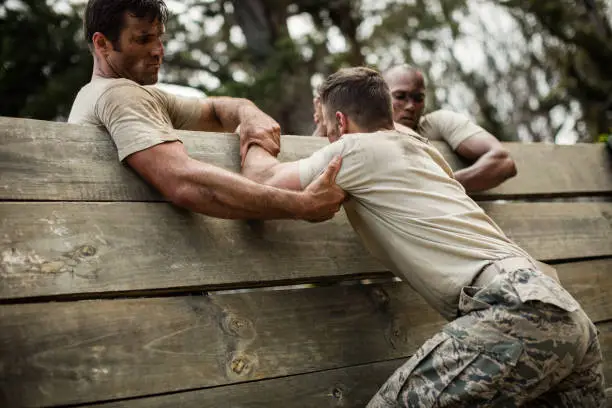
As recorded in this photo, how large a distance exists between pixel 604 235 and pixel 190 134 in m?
2.23

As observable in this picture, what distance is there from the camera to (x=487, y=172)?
3.03m

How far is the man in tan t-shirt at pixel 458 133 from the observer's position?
120 inches

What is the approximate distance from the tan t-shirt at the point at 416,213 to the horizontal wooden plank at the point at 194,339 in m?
0.32

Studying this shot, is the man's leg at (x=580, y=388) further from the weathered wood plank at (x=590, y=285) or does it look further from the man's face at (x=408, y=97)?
the man's face at (x=408, y=97)

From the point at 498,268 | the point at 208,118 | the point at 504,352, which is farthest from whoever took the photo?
the point at 208,118

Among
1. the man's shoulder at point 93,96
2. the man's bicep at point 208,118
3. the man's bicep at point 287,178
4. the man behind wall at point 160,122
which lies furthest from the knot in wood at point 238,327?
the man's bicep at point 208,118

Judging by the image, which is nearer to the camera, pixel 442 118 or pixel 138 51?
pixel 138 51

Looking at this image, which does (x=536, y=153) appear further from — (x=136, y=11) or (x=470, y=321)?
(x=136, y=11)

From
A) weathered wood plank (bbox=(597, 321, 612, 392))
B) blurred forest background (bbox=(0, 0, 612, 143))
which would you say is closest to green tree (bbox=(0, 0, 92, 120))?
blurred forest background (bbox=(0, 0, 612, 143))

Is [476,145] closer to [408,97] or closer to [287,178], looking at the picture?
[408,97]

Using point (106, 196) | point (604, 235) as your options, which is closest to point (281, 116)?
point (604, 235)

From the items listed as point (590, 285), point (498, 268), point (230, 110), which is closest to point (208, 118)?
point (230, 110)

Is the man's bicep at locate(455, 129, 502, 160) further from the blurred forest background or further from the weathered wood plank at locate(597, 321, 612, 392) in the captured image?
the blurred forest background

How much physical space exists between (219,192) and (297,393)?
2.43 feet
